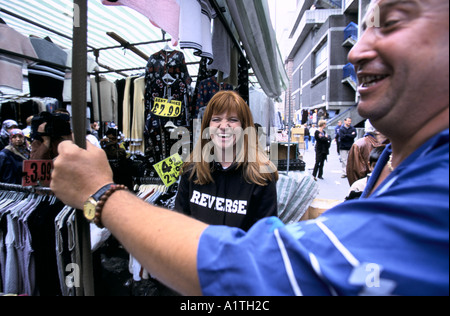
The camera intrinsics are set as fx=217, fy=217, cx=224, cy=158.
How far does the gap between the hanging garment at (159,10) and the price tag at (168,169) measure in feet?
4.44

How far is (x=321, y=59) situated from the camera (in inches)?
1168

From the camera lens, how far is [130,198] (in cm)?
65

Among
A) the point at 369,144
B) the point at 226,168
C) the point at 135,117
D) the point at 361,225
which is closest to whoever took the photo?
the point at 361,225

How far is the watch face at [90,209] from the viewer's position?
64 cm

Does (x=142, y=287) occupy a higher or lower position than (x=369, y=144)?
lower

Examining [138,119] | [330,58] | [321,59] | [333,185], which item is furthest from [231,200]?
[321,59]

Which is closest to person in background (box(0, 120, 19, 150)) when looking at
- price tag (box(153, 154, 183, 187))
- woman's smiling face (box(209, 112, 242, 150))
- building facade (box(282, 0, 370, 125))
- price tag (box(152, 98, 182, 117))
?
price tag (box(152, 98, 182, 117))

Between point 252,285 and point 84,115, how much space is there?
752 millimetres

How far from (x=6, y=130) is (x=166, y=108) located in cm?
550

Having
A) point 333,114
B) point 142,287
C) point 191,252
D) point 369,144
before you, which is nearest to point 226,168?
point 191,252

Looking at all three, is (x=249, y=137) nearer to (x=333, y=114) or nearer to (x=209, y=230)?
(x=209, y=230)

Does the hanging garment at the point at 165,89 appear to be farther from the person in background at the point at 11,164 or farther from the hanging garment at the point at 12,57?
the person in background at the point at 11,164

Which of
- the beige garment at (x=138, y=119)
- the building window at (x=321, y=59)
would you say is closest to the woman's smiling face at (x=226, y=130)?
the beige garment at (x=138, y=119)

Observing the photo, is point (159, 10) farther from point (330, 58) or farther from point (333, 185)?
point (330, 58)
